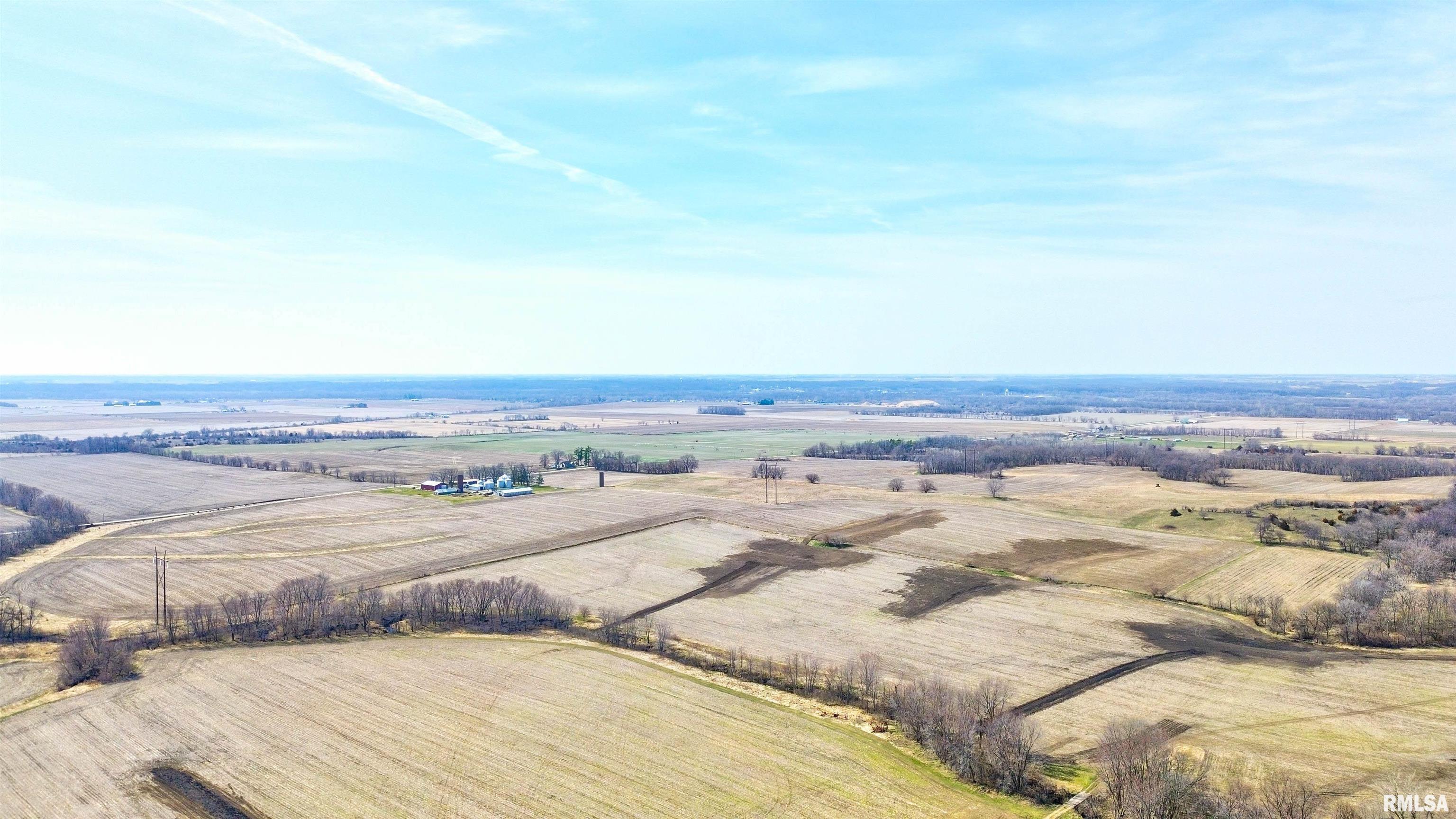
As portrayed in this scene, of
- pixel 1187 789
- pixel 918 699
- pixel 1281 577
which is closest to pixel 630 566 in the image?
pixel 918 699

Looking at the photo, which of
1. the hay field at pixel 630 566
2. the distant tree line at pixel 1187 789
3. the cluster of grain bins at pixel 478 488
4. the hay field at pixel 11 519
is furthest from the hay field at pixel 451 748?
the cluster of grain bins at pixel 478 488

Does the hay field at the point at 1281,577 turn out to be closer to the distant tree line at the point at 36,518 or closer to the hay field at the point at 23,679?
the hay field at the point at 23,679

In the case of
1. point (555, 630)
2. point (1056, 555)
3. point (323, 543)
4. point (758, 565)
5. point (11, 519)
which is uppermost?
point (11, 519)

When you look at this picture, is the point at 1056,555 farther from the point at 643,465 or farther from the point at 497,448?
the point at 497,448

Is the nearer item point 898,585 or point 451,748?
point 451,748

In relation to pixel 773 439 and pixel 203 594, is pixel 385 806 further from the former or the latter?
pixel 773 439

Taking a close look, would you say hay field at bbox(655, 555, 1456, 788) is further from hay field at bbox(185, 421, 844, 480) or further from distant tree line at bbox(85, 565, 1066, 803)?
hay field at bbox(185, 421, 844, 480)

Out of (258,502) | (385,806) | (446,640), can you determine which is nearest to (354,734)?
(385,806)
